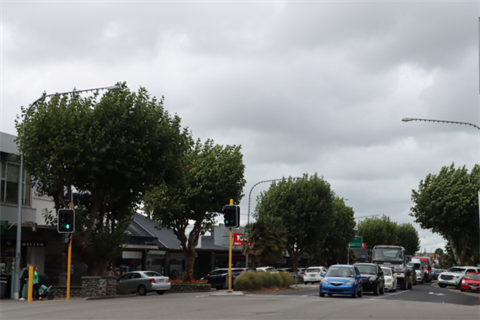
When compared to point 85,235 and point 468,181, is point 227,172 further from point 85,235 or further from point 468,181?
point 468,181

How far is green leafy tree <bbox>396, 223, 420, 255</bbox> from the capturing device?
374 ft

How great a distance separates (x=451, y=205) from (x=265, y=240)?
2389 centimetres

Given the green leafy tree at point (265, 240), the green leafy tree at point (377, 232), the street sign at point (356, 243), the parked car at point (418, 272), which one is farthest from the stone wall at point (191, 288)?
the green leafy tree at point (377, 232)

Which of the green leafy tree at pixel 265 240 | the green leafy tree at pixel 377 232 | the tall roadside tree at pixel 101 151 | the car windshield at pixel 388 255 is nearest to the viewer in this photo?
the tall roadside tree at pixel 101 151

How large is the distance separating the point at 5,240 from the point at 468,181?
46.4 metres

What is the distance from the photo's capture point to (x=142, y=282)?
106ft

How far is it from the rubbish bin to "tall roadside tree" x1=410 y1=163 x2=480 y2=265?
145 feet

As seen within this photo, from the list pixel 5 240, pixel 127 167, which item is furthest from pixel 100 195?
pixel 5 240

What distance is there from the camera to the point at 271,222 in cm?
4369

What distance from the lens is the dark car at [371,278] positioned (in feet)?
97.1

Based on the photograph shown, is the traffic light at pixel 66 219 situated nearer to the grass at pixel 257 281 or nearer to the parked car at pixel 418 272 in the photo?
the grass at pixel 257 281

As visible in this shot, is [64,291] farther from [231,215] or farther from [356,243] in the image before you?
[356,243]

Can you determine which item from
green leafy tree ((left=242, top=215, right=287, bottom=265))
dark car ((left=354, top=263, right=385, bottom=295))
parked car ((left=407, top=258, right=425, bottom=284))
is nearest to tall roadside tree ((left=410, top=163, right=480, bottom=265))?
parked car ((left=407, top=258, right=425, bottom=284))

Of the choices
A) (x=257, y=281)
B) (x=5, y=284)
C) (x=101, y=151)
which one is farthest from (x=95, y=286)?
(x=257, y=281)
